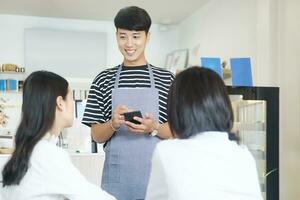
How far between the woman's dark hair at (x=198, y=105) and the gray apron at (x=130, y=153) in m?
0.41

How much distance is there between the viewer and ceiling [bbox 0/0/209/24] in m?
4.95

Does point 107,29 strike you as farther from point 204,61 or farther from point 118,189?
point 118,189

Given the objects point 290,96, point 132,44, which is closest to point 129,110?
point 132,44

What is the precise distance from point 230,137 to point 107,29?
5020 millimetres

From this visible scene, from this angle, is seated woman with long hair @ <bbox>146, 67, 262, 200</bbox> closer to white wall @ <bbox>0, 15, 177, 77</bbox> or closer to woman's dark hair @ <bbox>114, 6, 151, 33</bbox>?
woman's dark hair @ <bbox>114, 6, 151, 33</bbox>

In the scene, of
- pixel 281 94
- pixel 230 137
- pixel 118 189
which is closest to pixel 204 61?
pixel 281 94

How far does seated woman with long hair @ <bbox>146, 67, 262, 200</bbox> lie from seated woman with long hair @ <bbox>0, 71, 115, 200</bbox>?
0.25 meters

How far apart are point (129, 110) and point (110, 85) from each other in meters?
0.15

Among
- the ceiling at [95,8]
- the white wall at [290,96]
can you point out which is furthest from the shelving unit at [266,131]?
the ceiling at [95,8]

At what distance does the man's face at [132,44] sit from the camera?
5.44 feet

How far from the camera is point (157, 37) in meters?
6.19

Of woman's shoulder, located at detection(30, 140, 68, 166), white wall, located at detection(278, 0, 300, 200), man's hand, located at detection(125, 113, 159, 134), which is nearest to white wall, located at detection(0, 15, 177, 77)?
white wall, located at detection(278, 0, 300, 200)

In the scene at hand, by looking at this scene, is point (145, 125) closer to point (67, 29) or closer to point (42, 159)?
point (42, 159)

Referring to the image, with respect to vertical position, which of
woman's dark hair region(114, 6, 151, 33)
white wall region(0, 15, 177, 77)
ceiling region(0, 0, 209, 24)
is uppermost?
ceiling region(0, 0, 209, 24)
